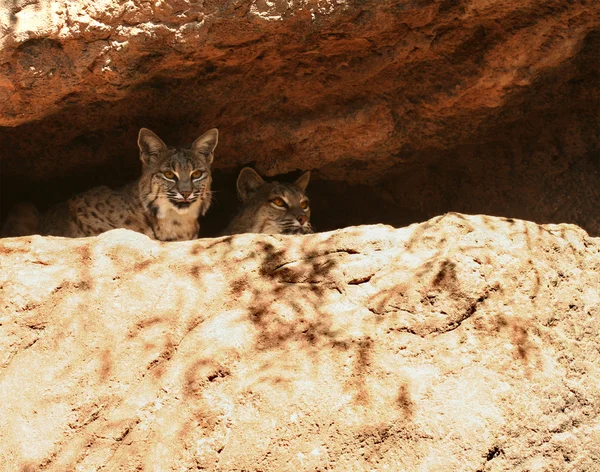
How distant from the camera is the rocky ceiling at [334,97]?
4.98 metres

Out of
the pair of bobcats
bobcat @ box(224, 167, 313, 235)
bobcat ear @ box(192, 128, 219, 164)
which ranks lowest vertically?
bobcat @ box(224, 167, 313, 235)

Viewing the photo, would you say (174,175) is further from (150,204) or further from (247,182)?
(247,182)

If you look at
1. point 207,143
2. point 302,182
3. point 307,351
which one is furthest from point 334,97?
point 307,351

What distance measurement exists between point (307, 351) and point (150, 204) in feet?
9.79

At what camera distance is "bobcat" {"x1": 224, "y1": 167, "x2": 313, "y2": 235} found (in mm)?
7043

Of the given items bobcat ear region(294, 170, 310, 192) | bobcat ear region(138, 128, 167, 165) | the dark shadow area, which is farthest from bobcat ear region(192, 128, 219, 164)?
bobcat ear region(294, 170, 310, 192)

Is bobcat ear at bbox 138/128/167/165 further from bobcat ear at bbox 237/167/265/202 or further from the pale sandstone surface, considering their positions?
the pale sandstone surface

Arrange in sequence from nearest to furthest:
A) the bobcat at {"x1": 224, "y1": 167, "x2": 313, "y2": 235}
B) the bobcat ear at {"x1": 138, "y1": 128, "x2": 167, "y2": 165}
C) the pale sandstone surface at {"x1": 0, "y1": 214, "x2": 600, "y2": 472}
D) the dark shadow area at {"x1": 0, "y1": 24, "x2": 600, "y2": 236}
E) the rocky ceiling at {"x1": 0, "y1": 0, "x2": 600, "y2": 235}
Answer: the pale sandstone surface at {"x1": 0, "y1": 214, "x2": 600, "y2": 472} → the rocky ceiling at {"x1": 0, "y1": 0, "x2": 600, "y2": 235} → the dark shadow area at {"x1": 0, "y1": 24, "x2": 600, "y2": 236} → the bobcat ear at {"x1": 138, "y1": 128, "x2": 167, "y2": 165} → the bobcat at {"x1": 224, "y1": 167, "x2": 313, "y2": 235}

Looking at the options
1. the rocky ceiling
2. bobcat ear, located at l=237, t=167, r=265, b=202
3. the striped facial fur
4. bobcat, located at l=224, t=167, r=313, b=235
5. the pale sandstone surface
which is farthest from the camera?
bobcat ear, located at l=237, t=167, r=265, b=202

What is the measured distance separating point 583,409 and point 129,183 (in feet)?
14.0

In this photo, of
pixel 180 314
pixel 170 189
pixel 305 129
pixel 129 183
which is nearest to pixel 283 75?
pixel 305 129

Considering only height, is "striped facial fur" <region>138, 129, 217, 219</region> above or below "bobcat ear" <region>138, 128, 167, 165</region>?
below

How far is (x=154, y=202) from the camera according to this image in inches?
259

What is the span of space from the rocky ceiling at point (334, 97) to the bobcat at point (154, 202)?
24 centimetres
